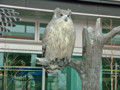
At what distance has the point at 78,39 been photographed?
25.1 ft

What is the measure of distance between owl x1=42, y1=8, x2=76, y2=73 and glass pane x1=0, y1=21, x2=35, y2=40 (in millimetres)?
4325

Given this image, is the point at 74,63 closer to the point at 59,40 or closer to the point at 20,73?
the point at 59,40

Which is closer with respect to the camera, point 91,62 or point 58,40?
point 58,40

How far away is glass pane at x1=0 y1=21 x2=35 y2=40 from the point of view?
287 inches

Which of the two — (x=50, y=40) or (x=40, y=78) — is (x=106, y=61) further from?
(x=50, y=40)

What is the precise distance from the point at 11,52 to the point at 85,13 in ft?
9.09

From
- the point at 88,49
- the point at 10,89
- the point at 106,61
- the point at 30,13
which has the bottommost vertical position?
the point at 10,89

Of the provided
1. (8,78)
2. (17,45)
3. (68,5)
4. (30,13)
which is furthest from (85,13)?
(8,78)

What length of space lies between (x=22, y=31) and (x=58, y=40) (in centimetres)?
453

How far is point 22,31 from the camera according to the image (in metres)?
7.39

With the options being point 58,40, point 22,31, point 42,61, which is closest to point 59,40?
point 58,40

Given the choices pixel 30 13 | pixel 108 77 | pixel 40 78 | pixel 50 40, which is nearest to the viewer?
pixel 50 40

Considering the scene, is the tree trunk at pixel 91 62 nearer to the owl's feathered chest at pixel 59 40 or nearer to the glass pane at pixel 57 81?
the owl's feathered chest at pixel 59 40

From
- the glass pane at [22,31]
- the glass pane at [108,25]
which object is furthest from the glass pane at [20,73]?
the glass pane at [108,25]
